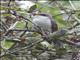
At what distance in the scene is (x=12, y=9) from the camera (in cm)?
101

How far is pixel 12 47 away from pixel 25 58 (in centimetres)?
5

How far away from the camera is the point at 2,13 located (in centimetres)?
103

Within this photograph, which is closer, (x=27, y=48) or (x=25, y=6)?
(x=27, y=48)

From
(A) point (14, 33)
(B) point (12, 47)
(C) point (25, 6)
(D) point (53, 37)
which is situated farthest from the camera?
(C) point (25, 6)

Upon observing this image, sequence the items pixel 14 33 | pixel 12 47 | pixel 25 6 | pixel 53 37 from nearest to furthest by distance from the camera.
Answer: pixel 53 37 → pixel 12 47 → pixel 14 33 → pixel 25 6

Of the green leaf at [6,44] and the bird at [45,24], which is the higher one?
the bird at [45,24]

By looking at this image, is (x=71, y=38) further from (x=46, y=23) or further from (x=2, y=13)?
(x=2, y=13)

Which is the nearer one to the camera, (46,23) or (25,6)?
(46,23)

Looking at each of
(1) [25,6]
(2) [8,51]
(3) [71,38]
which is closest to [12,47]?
(2) [8,51]

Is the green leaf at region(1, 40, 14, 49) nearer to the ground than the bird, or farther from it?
nearer to the ground

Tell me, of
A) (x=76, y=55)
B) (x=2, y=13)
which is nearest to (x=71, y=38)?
(x=76, y=55)

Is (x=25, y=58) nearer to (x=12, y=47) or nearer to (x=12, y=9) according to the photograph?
(x=12, y=47)

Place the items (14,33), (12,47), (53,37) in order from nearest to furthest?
1. (53,37)
2. (12,47)
3. (14,33)

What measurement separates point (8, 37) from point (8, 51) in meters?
0.06
